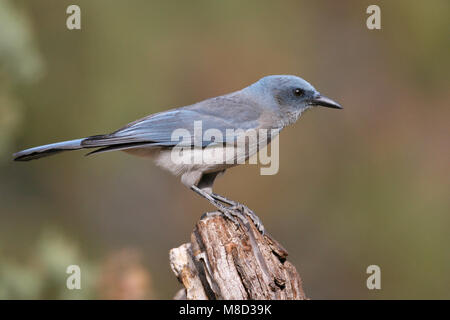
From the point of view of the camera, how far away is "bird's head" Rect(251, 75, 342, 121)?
13.5 feet

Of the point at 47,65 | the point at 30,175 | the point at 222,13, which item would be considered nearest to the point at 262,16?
the point at 222,13

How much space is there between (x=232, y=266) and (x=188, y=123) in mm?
1191

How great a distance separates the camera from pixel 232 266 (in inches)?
121

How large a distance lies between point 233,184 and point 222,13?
5.64ft

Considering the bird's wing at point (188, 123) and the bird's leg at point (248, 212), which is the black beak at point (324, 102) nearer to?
the bird's wing at point (188, 123)

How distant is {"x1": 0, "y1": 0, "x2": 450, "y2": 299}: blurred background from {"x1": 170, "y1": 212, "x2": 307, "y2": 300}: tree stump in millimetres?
2299

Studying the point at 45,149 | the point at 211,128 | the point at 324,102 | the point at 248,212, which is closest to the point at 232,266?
the point at 248,212

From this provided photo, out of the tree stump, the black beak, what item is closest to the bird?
the black beak

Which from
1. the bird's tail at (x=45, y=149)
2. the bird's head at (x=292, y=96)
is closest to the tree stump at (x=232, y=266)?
the bird's tail at (x=45, y=149)

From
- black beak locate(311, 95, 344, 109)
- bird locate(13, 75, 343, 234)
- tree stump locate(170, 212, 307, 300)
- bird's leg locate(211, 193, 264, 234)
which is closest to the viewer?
tree stump locate(170, 212, 307, 300)

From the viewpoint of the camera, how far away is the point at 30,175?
17.7 feet

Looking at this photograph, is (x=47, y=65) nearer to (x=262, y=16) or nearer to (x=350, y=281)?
(x=262, y=16)

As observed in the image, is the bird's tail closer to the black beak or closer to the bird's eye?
the bird's eye

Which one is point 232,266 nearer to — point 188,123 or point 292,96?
point 188,123
